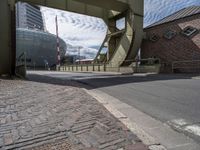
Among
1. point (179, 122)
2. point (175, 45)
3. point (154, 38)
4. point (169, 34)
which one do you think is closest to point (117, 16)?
point (154, 38)

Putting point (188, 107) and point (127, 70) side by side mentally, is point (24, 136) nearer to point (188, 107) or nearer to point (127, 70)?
point (188, 107)

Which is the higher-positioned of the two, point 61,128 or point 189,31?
point 189,31

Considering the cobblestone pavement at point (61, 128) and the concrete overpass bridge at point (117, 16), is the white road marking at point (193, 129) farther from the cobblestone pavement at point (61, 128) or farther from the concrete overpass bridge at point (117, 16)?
the concrete overpass bridge at point (117, 16)

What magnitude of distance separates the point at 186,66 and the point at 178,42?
113 inches

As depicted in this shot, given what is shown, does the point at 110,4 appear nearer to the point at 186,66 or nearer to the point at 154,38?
the point at 154,38

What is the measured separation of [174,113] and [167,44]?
21.7 m

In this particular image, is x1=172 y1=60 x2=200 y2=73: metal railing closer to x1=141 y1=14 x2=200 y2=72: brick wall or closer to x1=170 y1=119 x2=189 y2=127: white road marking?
x1=141 y1=14 x2=200 y2=72: brick wall

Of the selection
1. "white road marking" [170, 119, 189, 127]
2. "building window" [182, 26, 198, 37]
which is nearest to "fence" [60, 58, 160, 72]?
"building window" [182, 26, 198, 37]

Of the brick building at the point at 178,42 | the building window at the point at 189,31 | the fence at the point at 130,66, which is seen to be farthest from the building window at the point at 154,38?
the building window at the point at 189,31

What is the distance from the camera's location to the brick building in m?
23.8

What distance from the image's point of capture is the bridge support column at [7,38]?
1470 centimetres

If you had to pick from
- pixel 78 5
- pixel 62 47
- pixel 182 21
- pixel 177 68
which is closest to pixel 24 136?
pixel 177 68

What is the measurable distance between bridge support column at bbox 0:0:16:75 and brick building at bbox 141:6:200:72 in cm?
1429

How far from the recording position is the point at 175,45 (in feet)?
85.1
